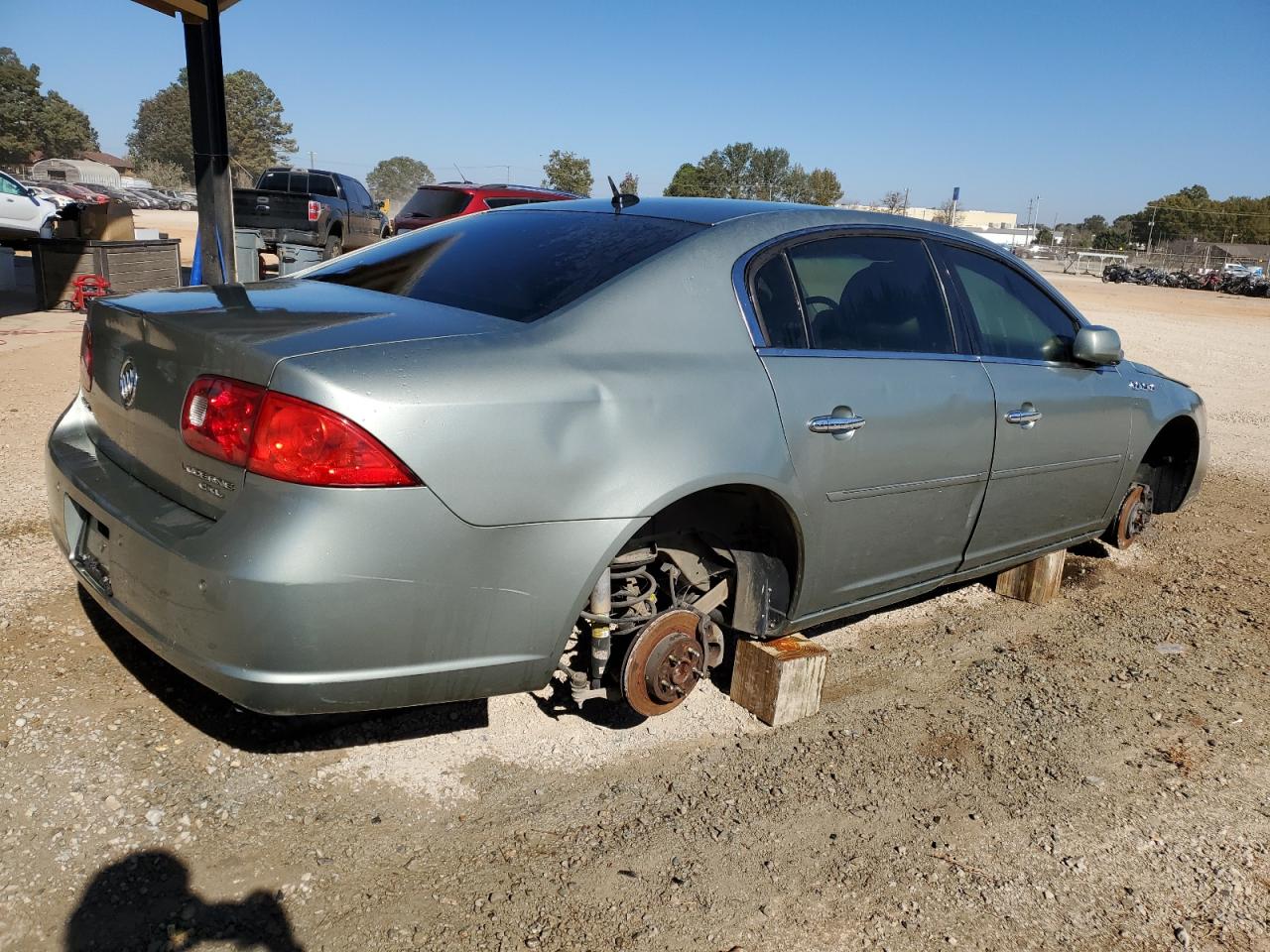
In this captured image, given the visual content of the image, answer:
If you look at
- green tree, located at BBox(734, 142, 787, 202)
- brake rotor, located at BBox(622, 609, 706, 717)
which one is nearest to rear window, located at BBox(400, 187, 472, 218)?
brake rotor, located at BBox(622, 609, 706, 717)

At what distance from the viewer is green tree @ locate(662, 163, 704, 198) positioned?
214 ft

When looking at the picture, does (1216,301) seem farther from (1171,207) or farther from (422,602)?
(1171,207)

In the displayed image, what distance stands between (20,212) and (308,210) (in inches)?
343

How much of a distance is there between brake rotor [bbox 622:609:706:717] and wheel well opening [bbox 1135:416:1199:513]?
320cm

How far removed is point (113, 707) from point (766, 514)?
2.07 m

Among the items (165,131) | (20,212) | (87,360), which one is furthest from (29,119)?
(87,360)

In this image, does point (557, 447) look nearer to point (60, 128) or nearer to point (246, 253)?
point (246, 253)

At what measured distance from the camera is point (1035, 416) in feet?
12.1

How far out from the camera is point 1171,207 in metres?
99.2

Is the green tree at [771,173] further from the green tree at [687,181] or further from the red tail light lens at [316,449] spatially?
the red tail light lens at [316,449]

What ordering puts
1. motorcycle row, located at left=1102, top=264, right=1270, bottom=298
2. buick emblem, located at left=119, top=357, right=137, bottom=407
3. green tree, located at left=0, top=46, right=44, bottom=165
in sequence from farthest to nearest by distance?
green tree, located at left=0, top=46, right=44, bottom=165 < motorcycle row, located at left=1102, top=264, right=1270, bottom=298 < buick emblem, located at left=119, top=357, right=137, bottom=407

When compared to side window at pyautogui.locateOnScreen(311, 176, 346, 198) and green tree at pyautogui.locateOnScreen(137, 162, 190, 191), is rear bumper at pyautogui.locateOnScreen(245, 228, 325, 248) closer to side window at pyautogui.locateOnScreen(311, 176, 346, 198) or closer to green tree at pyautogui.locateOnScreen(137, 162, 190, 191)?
side window at pyautogui.locateOnScreen(311, 176, 346, 198)

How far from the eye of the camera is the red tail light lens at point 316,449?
2135 mm

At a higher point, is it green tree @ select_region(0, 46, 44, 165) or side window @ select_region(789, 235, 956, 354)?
green tree @ select_region(0, 46, 44, 165)
